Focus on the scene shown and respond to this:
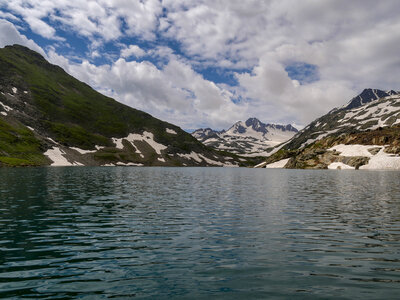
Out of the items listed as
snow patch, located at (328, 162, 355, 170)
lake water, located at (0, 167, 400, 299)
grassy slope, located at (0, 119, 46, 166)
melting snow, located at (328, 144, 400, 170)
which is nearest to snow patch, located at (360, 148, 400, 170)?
melting snow, located at (328, 144, 400, 170)

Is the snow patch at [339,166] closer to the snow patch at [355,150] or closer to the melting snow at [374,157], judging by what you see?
the melting snow at [374,157]

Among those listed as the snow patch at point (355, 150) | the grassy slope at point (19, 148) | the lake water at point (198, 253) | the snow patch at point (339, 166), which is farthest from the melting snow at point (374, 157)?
the grassy slope at point (19, 148)

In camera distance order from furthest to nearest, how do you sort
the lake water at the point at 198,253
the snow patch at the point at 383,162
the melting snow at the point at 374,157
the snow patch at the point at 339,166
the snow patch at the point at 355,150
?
the snow patch at the point at 355,150 → the snow patch at the point at 339,166 → the melting snow at the point at 374,157 → the snow patch at the point at 383,162 → the lake water at the point at 198,253

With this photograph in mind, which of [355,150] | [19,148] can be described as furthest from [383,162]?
[19,148]

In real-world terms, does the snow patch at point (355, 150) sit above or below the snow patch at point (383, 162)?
above

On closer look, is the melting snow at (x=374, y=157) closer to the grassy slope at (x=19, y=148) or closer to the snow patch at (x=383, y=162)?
the snow patch at (x=383, y=162)

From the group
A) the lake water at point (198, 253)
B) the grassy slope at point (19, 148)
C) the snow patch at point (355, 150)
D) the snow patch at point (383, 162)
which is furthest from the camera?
the snow patch at point (355, 150)

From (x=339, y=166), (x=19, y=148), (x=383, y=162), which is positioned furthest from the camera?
(x=19, y=148)

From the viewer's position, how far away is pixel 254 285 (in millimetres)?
11445

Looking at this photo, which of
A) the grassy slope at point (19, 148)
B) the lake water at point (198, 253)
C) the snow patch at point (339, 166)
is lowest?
the lake water at point (198, 253)

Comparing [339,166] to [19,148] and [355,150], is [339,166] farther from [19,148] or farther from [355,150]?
[19,148]

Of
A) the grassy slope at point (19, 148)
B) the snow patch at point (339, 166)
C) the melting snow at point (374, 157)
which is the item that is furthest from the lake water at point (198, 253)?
the snow patch at point (339, 166)

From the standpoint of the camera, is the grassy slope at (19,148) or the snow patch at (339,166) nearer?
the grassy slope at (19,148)

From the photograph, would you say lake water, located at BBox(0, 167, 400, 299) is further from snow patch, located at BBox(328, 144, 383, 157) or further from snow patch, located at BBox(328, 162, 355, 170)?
snow patch, located at BBox(328, 144, 383, 157)
